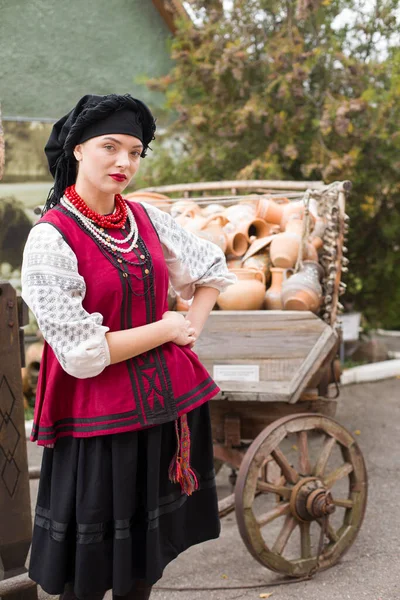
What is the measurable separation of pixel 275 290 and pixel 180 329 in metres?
1.46

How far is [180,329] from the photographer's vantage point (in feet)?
6.04

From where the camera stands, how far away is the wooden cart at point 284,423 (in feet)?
8.75

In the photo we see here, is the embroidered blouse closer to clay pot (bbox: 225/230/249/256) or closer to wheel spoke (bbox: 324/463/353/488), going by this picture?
wheel spoke (bbox: 324/463/353/488)

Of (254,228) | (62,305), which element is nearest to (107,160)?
(62,305)

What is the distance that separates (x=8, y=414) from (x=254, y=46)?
16.5ft

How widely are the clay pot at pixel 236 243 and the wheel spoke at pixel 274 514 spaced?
133 cm

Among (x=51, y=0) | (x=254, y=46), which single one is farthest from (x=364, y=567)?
(x=254, y=46)

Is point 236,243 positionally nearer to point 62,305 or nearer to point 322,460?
point 322,460

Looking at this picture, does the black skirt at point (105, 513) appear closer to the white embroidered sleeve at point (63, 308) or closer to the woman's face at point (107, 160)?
the white embroidered sleeve at point (63, 308)

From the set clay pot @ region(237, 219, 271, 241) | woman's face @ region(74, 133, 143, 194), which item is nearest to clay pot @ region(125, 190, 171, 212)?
clay pot @ region(237, 219, 271, 241)

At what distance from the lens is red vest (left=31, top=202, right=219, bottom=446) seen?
1.69 m

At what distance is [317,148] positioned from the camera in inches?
235

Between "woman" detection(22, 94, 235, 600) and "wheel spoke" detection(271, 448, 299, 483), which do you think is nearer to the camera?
"woman" detection(22, 94, 235, 600)

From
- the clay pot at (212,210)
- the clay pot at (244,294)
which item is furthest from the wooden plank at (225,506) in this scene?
the clay pot at (212,210)
